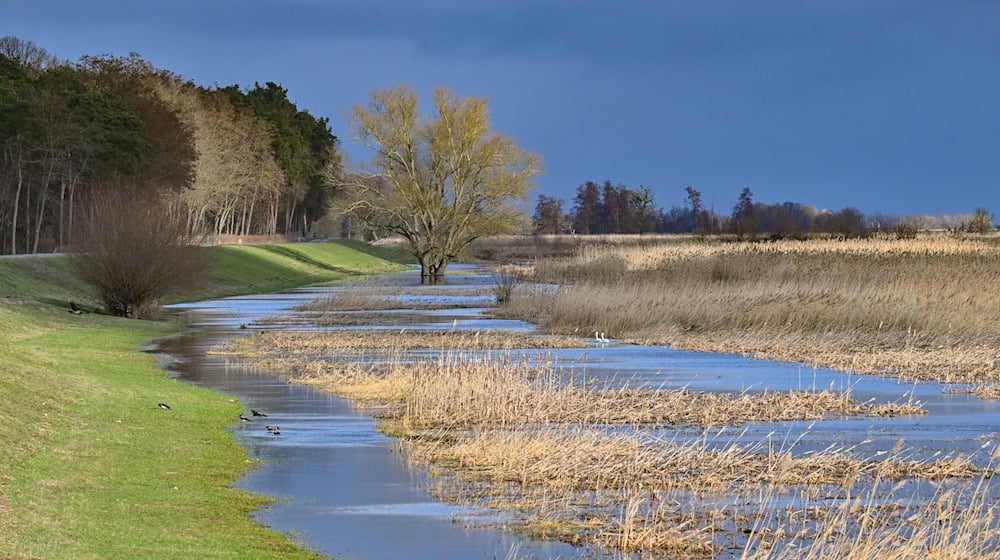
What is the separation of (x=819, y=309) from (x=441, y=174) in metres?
49.4

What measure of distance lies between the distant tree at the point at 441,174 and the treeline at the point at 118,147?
3429 mm

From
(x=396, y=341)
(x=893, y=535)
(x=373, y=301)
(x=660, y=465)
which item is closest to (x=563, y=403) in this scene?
(x=660, y=465)

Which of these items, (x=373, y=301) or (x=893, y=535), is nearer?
(x=893, y=535)

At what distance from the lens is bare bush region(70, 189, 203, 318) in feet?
148

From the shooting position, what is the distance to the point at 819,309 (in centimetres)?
3691

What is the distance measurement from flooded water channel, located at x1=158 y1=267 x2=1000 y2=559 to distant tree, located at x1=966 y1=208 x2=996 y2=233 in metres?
51.6

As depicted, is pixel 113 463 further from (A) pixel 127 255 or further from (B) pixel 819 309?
(A) pixel 127 255

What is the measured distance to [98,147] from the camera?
7556 cm

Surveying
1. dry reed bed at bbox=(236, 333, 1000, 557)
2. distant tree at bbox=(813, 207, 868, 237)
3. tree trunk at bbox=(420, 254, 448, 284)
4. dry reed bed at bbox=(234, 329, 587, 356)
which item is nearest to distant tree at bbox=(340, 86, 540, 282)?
tree trunk at bbox=(420, 254, 448, 284)

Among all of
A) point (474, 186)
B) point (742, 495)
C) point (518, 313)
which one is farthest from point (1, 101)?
point (742, 495)

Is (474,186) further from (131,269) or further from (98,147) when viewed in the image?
(131,269)

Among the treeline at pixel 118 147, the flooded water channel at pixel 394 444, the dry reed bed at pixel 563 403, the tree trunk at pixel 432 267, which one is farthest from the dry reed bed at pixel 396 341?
the tree trunk at pixel 432 267

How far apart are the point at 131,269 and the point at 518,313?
13592 mm

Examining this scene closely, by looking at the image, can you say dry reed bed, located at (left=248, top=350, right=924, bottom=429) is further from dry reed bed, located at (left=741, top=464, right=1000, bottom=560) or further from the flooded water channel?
dry reed bed, located at (left=741, top=464, right=1000, bottom=560)
